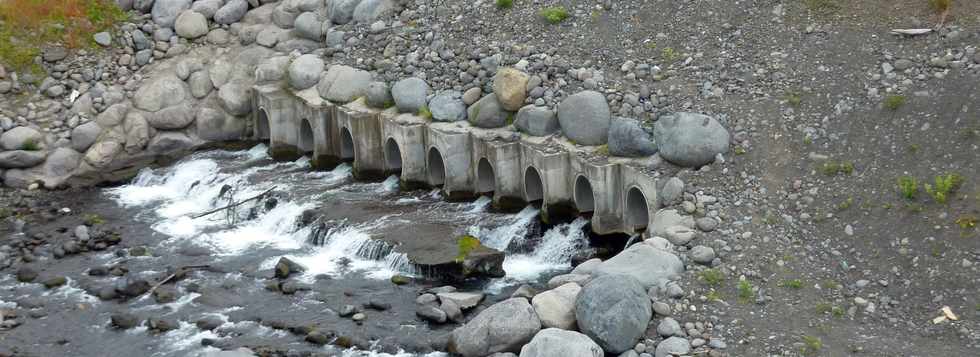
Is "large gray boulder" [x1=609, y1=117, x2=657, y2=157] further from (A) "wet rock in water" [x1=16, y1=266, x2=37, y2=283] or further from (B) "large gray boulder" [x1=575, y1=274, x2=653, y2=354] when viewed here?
(A) "wet rock in water" [x1=16, y1=266, x2=37, y2=283]

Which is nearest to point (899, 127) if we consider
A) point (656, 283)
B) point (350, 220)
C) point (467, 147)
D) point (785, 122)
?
point (785, 122)

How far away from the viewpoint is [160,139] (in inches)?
1191

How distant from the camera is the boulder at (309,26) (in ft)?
102

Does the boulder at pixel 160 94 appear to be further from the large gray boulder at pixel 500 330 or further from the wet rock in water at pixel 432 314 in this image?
the large gray boulder at pixel 500 330

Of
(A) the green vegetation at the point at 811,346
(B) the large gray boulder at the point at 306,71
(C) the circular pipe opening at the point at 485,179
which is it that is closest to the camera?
(A) the green vegetation at the point at 811,346

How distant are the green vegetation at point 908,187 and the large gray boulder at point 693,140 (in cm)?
347

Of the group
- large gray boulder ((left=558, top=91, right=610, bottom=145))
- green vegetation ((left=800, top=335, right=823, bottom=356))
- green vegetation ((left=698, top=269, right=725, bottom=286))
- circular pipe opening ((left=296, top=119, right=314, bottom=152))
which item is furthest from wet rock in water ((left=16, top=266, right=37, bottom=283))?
green vegetation ((left=800, top=335, right=823, bottom=356))

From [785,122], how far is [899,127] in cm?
216

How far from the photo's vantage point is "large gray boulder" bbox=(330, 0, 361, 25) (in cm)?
3066

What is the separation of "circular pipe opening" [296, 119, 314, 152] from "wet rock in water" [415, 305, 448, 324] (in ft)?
35.6

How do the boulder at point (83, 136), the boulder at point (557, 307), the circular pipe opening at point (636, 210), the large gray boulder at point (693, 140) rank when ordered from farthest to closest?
the boulder at point (83, 136), the circular pipe opening at point (636, 210), the large gray boulder at point (693, 140), the boulder at point (557, 307)

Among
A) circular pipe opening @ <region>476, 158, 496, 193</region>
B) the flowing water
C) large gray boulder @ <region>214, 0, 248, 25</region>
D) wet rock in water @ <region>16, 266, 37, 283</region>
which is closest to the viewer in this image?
the flowing water

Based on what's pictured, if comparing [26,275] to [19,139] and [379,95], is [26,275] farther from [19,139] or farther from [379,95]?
[379,95]

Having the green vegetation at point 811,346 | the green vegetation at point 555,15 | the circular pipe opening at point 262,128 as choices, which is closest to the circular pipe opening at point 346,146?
the circular pipe opening at point 262,128
